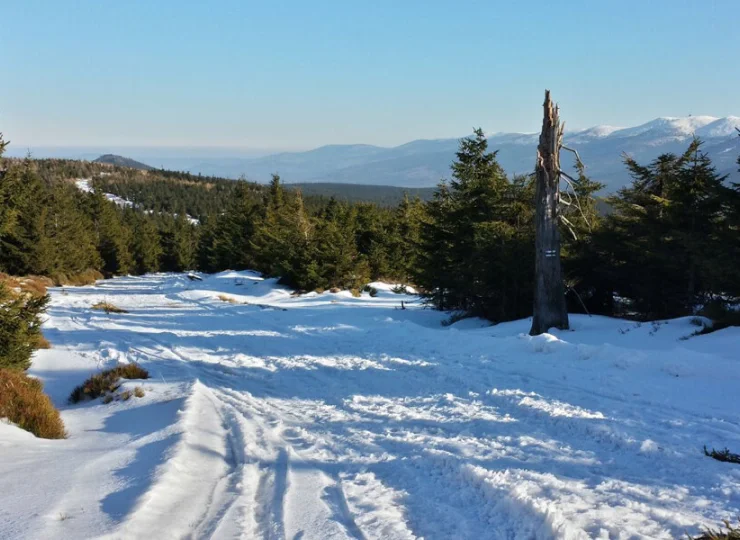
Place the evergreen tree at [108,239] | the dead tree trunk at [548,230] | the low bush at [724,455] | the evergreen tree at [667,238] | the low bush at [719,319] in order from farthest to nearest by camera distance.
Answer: the evergreen tree at [108,239], the evergreen tree at [667,238], the dead tree trunk at [548,230], the low bush at [719,319], the low bush at [724,455]

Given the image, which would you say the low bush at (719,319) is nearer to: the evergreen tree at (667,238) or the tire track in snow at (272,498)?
the evergreen tree at (667,238)

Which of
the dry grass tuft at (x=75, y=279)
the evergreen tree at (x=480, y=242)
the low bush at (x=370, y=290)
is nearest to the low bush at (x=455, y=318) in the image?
the evergreen tree at (x=480, y=242)

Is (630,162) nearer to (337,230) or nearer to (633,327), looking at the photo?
(633,327)

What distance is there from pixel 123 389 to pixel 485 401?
5983 millimetres

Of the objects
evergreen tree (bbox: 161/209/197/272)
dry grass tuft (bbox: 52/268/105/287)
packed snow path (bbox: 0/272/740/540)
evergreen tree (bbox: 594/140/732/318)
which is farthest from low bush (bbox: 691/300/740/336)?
evergreen tree (bbox: 161/209/197/272)

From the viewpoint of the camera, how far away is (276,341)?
12.8 m

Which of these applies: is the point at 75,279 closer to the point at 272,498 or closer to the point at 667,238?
the point at 667,238

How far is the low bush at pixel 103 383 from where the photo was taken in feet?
27.3

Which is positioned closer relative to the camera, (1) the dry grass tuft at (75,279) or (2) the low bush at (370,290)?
(2) the low bush at (370,290)

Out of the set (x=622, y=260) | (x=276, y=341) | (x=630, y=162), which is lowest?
(x=276, y=341)

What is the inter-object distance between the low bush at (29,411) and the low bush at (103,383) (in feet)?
4.94

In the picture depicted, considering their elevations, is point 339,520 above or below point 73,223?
below

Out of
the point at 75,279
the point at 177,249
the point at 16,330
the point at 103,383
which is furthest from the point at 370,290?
the point at 177,249

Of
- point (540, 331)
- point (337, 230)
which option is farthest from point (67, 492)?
point (337, 230)
